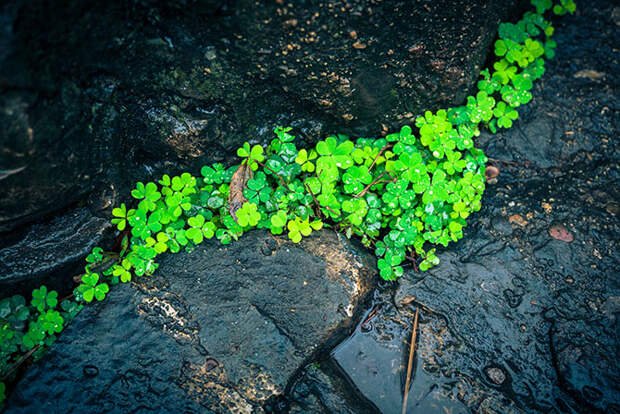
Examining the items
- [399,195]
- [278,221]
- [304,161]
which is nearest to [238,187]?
Answer: [278,221]

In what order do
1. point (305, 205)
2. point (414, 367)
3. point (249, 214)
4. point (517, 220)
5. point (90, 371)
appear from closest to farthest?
1. point (90, 371)
2. point (414, 367)
3. point (249, 214)
4. point (305, 205)
5. point (517, 220)

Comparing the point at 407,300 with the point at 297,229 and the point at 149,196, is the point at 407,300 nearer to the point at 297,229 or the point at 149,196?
the point at 297,229

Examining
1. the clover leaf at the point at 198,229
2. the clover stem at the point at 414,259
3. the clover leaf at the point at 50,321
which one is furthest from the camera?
the clover stem at the point at 414,259

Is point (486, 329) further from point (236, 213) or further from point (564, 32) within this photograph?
point (564, 32)

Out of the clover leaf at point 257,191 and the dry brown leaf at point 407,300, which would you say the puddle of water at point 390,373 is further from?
the clover leaf at point 257,191

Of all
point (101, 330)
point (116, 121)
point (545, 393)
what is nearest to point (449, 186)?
point (545, 393)

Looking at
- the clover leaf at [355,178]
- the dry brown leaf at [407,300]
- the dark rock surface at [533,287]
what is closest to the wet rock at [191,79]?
the clover leaf at [355,178]

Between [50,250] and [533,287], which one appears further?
[533,287]
